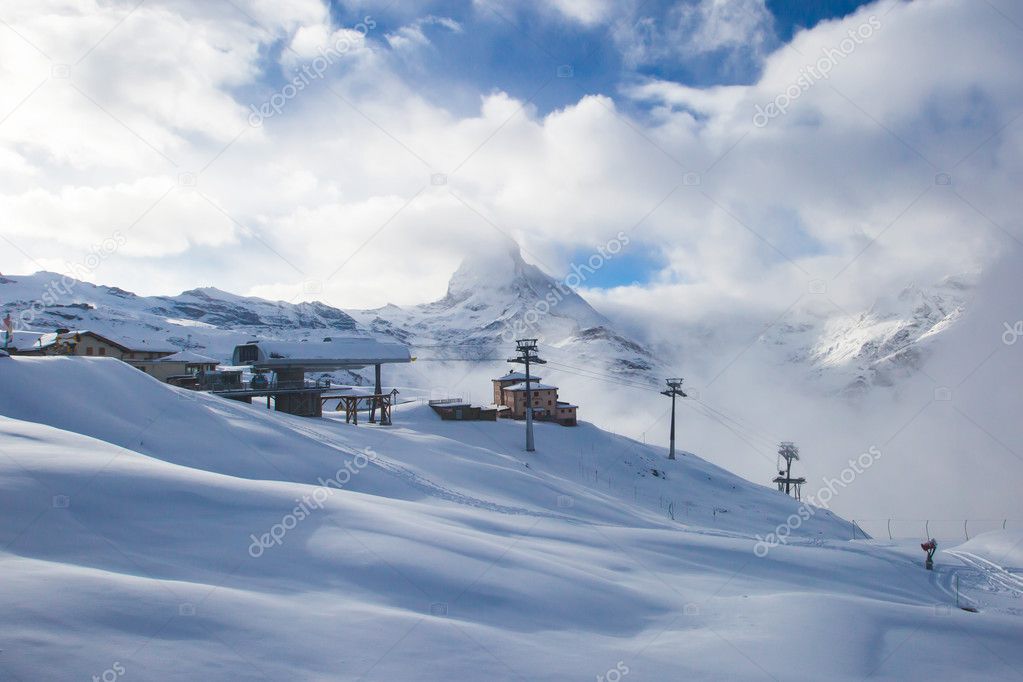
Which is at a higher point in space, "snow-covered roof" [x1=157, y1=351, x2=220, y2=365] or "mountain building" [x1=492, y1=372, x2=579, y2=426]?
"snow-covered roof" [x1=157, y1=351, x2=220, y2=365]

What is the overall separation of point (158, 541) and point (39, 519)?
62.5 inches

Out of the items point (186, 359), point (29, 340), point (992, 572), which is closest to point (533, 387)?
point (186, 359)

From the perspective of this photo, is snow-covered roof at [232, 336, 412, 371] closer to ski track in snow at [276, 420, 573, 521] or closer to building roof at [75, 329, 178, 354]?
building roof at [75, 329, 178, 354]

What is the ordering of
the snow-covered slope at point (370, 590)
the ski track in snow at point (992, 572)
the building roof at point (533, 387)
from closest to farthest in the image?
the snow-covered slope at point (370, 590) < the ski track in snow at point (992, 572) < the building roof at point (533, 387)

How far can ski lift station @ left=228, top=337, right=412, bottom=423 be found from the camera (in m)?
36.9

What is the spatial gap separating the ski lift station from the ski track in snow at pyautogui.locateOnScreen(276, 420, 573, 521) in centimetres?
1148

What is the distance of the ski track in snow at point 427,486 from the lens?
20.4 metres

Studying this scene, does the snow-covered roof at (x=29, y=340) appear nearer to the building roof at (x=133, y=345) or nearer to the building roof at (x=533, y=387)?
the building roof at (x=133, y=345)

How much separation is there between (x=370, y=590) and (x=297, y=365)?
1253 inches

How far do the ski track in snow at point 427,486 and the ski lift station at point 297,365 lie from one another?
11.5m

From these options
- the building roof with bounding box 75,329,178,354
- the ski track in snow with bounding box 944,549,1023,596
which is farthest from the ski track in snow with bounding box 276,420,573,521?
the building roof with bounding box 75,329,178,354

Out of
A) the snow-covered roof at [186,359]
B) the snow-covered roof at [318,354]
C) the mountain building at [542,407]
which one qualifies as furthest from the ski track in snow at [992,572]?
the snow-covered roof at [186,359]

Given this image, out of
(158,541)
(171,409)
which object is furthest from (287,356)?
(158,541)

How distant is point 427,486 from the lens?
22.0 meters
